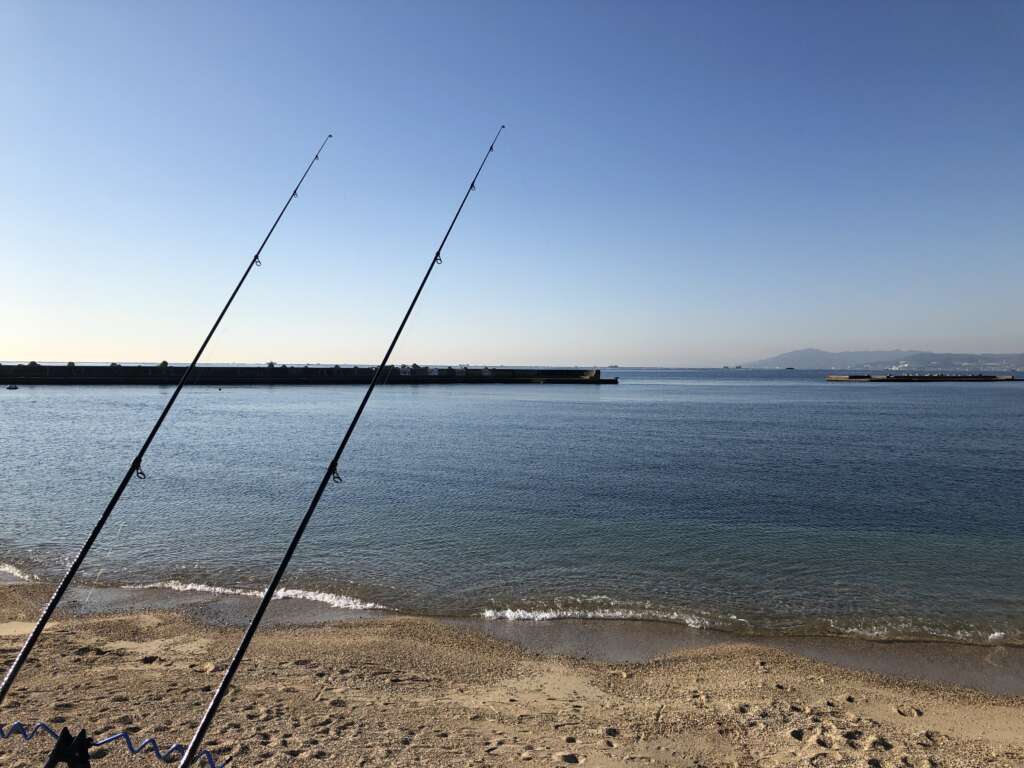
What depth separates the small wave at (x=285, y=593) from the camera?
34.3ft

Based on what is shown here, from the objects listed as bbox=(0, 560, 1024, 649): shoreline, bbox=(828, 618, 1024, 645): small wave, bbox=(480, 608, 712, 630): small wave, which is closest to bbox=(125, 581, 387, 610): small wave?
bbox=(0, 560, 1024, 649): shoreline

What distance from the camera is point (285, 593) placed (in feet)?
35.9

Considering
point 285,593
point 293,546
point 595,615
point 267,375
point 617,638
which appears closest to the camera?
point 293,546

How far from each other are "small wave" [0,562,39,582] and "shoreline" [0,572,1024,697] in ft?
4.48

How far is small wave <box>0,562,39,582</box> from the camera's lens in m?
11.4

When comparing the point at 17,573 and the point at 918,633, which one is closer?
the point at 918,633

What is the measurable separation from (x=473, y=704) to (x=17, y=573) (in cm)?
1022

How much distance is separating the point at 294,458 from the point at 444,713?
2217 cm

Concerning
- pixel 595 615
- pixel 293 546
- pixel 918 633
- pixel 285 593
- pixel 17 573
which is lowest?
pixel 918 633

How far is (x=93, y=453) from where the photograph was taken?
26609mm

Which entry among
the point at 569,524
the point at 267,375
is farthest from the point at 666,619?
the point at 267,375

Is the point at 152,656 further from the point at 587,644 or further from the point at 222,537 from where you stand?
the point at 222,537

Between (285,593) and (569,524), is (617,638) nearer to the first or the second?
(285,593)

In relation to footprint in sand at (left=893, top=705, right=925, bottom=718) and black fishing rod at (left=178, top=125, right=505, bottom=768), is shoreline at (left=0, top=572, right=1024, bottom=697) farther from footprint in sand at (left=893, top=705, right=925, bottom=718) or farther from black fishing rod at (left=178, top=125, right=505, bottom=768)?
black fishing rod at (left=178, top=125, right=505, bottom=768)
